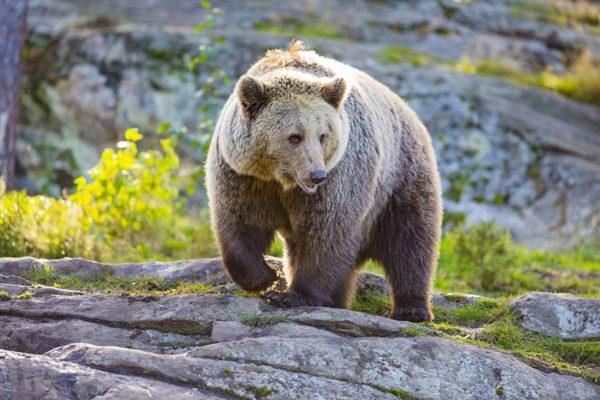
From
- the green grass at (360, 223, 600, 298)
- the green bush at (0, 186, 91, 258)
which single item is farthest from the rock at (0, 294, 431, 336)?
the green grass at (360, 223, 600, 298)

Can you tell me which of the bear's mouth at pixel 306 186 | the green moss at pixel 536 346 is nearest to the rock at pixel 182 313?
the green moss at pixel 536 346

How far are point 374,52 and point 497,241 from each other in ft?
18.5

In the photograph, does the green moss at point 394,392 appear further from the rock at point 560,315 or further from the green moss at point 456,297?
the green moss at point 456,297

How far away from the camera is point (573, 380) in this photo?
5.23 metres

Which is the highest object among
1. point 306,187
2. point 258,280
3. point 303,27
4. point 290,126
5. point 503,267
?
point 303,27

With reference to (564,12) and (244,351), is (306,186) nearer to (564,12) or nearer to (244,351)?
(244,351)

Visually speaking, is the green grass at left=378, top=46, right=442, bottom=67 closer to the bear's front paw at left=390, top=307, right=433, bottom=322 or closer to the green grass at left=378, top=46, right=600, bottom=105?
the green grass at left=378, top=46, right=600, bottom=105

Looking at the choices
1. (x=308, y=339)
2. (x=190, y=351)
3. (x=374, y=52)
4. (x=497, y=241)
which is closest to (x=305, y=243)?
(x=308, y=339)

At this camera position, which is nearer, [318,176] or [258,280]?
[318,176]

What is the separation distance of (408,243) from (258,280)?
1346 millimetres

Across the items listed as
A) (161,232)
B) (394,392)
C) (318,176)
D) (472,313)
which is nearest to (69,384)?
(394,392)

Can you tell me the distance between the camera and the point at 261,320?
210 inches

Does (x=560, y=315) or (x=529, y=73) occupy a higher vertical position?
(x=529, y=73)

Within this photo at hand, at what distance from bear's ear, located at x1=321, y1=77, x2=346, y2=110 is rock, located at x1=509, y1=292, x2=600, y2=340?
6.49ft
